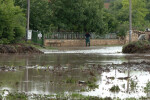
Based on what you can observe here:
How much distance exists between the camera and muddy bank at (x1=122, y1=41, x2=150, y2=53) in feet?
117

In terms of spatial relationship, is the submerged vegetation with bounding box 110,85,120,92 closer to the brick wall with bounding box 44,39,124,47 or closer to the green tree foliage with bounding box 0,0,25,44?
the green tree foliage with bounding box 0,0,25,44

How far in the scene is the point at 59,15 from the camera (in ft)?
198

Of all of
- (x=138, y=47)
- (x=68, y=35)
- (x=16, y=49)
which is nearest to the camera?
(x=16, y=49)

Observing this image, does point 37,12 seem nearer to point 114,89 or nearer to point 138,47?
point 138,47

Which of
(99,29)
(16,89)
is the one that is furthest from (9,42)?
(99,29)

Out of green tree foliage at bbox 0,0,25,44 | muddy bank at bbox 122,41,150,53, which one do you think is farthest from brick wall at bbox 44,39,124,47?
muddy bank at bbox 122,41,150,53

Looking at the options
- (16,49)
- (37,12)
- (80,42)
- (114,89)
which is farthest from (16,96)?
(80,42)

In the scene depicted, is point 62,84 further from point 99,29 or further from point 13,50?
point 99,29

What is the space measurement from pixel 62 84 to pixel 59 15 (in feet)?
151

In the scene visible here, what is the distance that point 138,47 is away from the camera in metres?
35.8

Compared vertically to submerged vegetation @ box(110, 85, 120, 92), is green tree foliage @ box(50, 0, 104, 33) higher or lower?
higher

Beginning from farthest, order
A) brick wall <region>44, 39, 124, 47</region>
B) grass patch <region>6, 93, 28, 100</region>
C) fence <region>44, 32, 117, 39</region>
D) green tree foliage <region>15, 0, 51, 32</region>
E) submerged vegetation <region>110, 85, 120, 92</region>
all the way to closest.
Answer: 1. fence <region>44, 32, 117, 39</region>
2. brick wall <region>44, 39, 124, 47</region>
3. green tree foliage <region>15, 0, 51, 32</region>
4. submerged vegetation <region>110, 85, 120, 92</region>
5. grass patch <region>6, 93, 28, 100</region>

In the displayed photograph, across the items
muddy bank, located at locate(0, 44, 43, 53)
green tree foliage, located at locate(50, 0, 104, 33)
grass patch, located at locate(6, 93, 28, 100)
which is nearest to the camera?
grass patch, located at locate(6, 93, 28, 100)

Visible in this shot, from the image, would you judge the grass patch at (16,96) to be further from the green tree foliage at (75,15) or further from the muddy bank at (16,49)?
the green tree foliage at (75,15)
